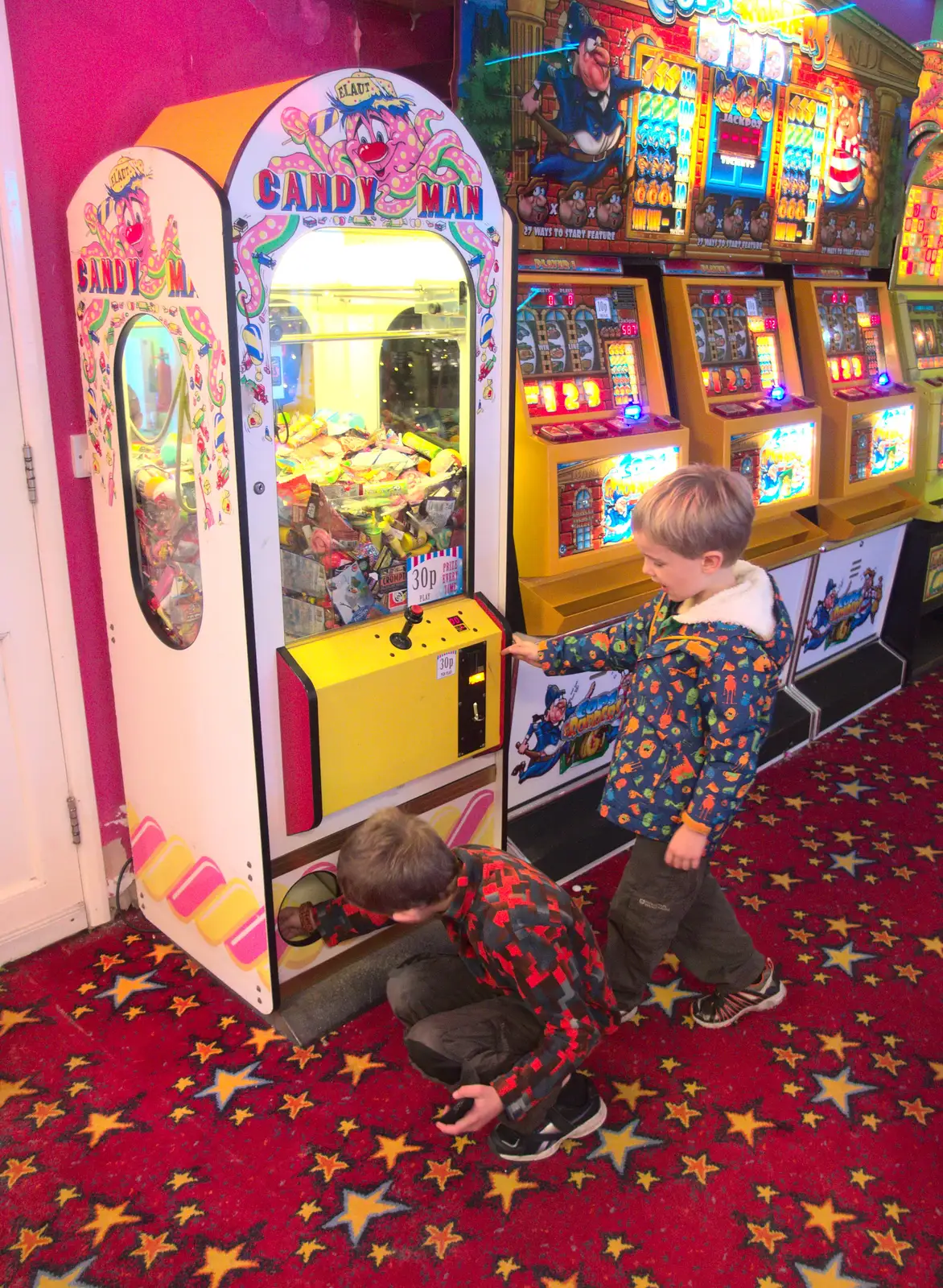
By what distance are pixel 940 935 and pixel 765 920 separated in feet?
1.68

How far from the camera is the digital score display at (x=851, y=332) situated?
405cm

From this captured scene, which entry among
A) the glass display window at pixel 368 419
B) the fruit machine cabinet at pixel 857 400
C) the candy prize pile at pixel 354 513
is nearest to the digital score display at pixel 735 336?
the fruit machine cabinet at pixel 857 400

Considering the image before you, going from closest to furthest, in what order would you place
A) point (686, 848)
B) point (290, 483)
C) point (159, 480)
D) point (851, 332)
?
point (686, 848) → point (290, 483) → point (159, 480) → point (851, 332)

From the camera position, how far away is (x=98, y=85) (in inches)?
95.6

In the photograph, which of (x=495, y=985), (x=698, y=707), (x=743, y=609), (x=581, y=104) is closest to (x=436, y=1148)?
(x=495, y=985)

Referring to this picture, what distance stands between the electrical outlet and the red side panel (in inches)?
32.3

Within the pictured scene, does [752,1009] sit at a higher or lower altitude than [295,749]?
lower

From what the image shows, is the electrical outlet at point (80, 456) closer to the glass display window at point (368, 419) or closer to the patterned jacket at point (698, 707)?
the glass display window at point (368, 419)

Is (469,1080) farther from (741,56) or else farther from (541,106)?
(741,56)

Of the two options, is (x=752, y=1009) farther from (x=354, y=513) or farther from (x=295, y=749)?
(x=354, y=513)

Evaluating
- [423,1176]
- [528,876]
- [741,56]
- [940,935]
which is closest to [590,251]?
[741,56]

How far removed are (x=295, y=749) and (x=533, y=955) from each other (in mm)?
728

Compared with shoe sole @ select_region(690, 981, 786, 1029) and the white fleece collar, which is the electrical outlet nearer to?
the white fleece collar

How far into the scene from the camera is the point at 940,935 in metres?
2.97
